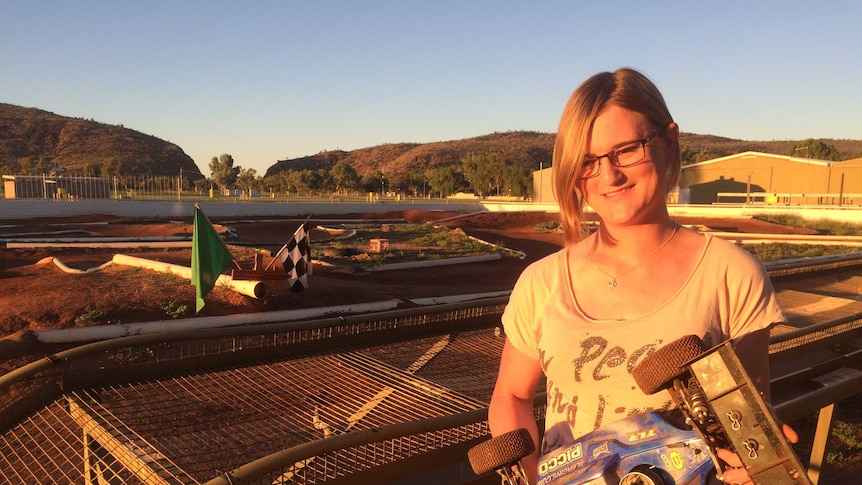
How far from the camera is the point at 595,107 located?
1600 mm

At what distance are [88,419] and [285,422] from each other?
0.91 m

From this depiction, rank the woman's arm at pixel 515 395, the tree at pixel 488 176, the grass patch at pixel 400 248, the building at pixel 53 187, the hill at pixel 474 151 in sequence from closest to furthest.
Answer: the woman's arm at pixel 515 395 → the grass patch at pixel 400 248 → the building at pixel 53 187 → the tree at pixel 488 176 → the hill at pixel 474 151

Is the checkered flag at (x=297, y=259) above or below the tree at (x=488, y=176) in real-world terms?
below

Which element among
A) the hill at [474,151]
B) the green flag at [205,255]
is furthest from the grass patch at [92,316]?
the hill at [474,151]

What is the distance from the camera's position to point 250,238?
26.1 m

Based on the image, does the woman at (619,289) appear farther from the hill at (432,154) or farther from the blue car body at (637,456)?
the hill at (432,154)

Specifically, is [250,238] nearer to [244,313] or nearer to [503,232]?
[503,232]

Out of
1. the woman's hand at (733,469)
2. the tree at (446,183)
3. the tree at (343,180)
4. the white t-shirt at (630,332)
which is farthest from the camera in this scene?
the tree at (446,183)

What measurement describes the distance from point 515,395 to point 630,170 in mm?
757

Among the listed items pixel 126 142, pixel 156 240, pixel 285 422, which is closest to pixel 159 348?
pixel 285 422

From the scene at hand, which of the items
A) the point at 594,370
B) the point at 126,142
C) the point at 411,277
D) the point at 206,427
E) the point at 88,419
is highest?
the point at 126,142

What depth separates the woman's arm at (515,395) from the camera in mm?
1731

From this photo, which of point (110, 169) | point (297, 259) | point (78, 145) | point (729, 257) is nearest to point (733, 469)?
point (729, 257)

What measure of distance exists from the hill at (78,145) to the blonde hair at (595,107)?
101 metres
